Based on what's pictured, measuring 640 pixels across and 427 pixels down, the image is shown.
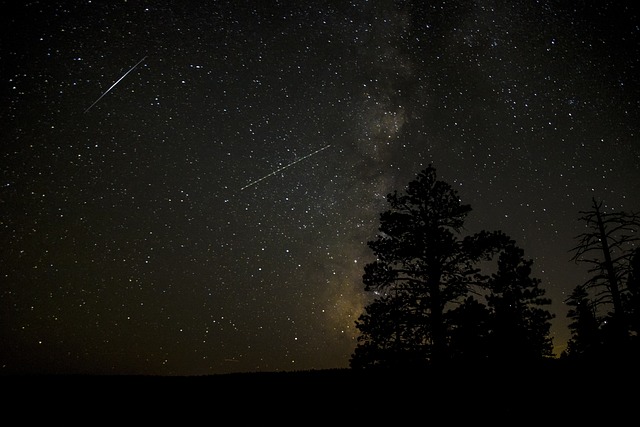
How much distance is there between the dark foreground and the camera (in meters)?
6.50

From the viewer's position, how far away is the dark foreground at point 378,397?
6.50 meters

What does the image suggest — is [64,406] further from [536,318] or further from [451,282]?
[536,318]

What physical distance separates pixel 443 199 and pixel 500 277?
293 inches

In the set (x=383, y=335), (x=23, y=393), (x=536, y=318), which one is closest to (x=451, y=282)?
(x=383, y=335)

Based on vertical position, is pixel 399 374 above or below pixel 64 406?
above

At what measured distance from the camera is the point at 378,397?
26.3ft

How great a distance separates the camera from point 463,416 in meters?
6.44

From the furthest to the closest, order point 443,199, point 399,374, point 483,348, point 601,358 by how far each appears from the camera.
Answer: point 443,199 < point 483,348 < point 399,374 < point 601,358

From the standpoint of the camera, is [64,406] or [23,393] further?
[23,393]

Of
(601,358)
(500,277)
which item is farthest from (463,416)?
(500,277)

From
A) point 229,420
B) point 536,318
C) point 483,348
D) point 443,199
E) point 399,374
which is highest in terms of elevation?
point 443,199

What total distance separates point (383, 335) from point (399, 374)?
3386 millimetres

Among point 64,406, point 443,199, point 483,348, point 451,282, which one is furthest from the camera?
point 443,199

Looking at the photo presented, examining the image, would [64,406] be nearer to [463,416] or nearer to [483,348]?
[463,416]
